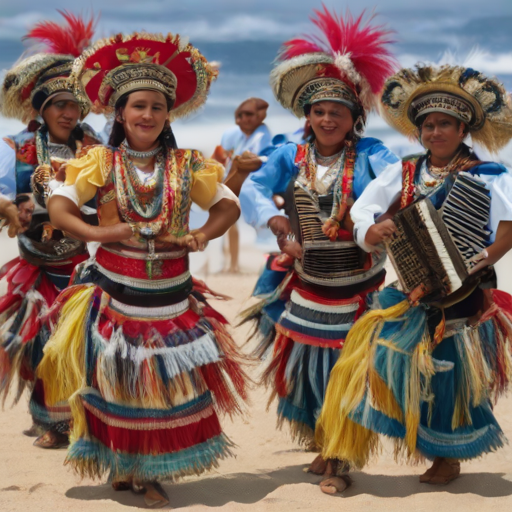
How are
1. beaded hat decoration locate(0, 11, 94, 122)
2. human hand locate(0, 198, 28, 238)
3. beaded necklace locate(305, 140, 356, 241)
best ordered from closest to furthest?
beaded necklace locate(305, 140, 356, 241), human hand locate(0, 198, 28, 238), beaded hat decoration locate(0, 11, 94, 122)

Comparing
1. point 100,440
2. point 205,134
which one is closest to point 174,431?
point 100,440

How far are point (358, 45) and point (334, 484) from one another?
2.18 meters

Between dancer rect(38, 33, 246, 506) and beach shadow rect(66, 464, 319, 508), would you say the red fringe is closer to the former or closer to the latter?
dancer rect(38, 33, 246, 506)

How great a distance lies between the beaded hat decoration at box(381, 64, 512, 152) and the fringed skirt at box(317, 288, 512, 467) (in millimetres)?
757

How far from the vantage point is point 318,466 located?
180 inches

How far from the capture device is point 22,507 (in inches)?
159

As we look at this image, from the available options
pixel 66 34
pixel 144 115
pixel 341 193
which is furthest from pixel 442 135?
pixel 66 34

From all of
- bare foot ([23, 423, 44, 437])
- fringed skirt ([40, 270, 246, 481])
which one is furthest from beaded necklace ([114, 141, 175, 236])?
bare foot ([23, 423, 44, 437])

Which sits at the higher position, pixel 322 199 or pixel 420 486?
pixel 322 199

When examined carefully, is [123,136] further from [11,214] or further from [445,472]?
[445,472]

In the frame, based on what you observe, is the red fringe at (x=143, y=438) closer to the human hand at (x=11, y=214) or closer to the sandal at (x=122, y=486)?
the sandal at (x=122, y=486)

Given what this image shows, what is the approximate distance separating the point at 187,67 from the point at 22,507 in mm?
2157

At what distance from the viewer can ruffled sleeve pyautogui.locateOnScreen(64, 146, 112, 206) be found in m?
3.99

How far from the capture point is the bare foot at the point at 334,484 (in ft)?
14.0
